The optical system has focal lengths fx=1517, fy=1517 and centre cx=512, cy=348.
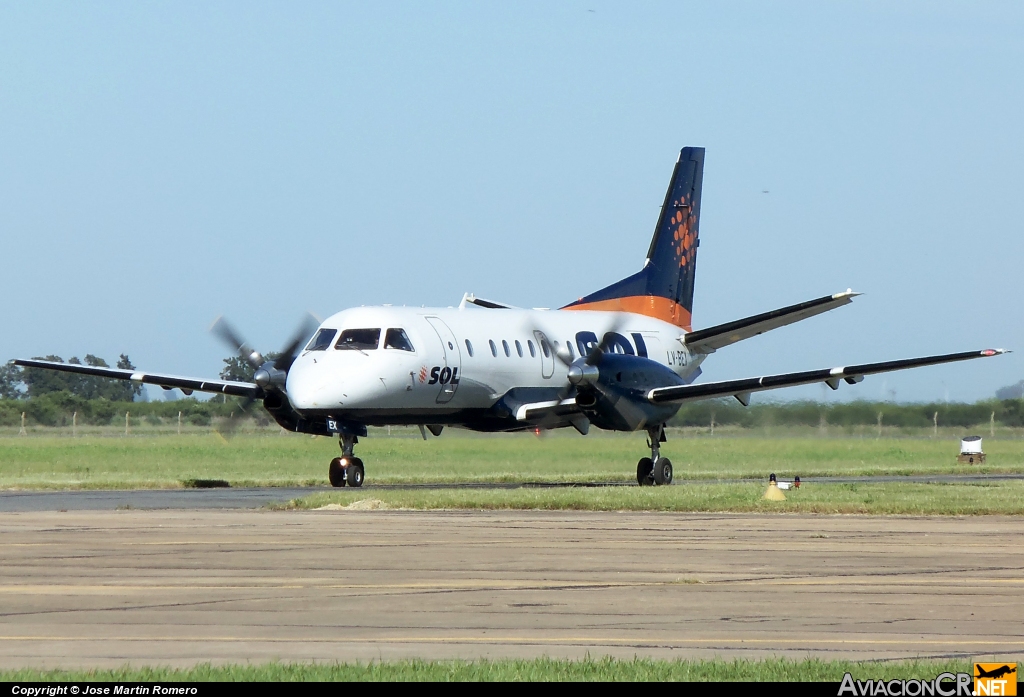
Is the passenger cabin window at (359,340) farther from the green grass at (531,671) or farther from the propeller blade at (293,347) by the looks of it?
the green grass at (531,671)

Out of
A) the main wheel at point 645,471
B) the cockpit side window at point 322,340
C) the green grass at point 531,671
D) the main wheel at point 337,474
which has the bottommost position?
the green grass at point 531,671

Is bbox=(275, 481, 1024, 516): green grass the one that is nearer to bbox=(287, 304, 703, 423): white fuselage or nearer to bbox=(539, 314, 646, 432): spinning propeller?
bbox=(287, 304, 703, 423): white fuselage

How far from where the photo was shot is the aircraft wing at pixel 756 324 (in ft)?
91.0

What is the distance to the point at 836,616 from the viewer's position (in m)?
10.0

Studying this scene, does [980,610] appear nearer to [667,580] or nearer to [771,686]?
[667,580]

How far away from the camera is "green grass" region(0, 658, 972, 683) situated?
7492 mm

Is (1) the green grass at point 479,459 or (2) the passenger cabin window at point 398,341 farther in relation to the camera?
(1) the green grass at point 479,459

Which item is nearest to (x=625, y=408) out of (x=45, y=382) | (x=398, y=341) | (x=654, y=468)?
(x=654, y=468)

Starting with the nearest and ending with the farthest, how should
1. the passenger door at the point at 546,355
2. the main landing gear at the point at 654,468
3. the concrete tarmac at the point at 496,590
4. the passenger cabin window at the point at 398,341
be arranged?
1. the concrete tarmac at the point at 496,590
2. the passenger cabin window at the point at 398,341
3. the main landing gear at the point at 654,468
4. the passenger door at the point at 546,355

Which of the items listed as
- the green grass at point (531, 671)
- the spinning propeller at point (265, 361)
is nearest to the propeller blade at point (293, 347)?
the spinning propeller at point (265, 361)

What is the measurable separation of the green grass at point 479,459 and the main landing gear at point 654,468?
8.85 feet

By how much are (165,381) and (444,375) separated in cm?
565

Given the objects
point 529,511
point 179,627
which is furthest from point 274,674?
point 529,511

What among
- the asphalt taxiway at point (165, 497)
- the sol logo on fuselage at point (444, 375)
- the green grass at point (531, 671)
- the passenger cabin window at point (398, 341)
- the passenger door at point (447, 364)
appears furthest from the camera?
the passenger door at point (447, 364)
